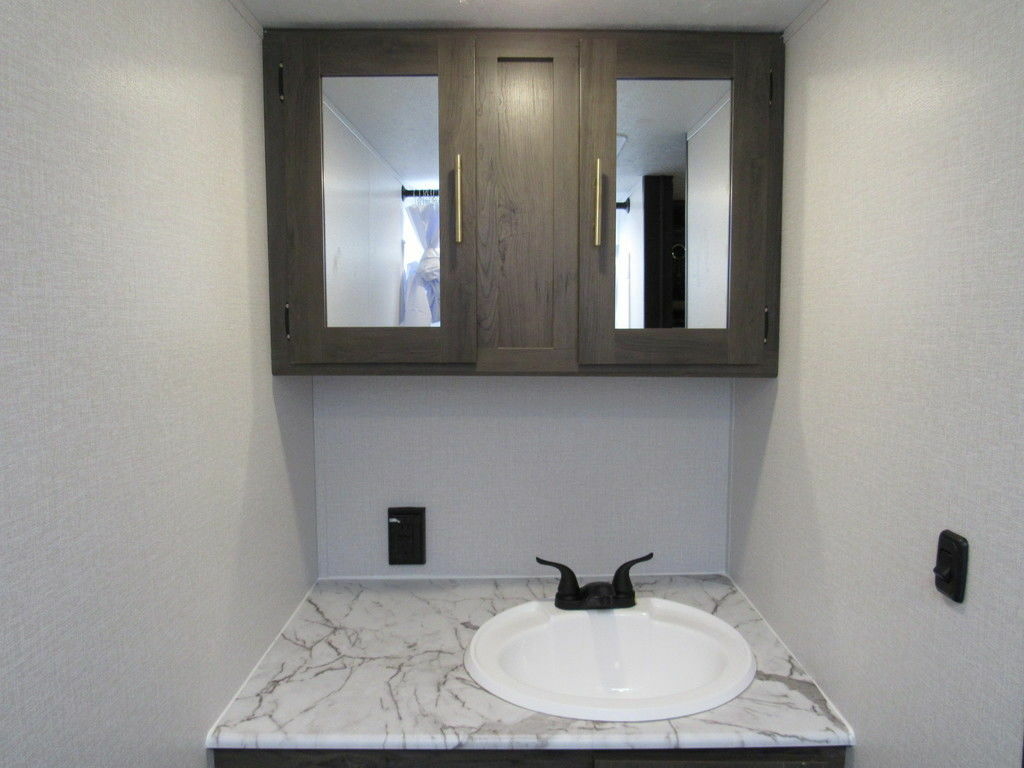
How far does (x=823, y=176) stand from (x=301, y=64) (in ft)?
3.54

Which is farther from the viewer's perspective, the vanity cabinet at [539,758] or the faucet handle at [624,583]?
the faucet handle at [624,583]

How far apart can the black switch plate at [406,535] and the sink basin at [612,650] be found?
338 mm

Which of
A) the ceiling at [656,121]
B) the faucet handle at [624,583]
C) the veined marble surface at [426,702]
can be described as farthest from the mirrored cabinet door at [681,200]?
the veined marble surface at [426,702]

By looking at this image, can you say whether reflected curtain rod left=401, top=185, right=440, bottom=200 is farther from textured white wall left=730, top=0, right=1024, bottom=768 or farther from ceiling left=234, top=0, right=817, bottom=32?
textured white wall left=730, top=0, right=1024, bottom=768

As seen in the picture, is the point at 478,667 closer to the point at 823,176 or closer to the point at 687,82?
the point at 823,176

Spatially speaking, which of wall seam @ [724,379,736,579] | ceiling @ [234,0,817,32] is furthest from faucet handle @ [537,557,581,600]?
ceiling @ [234,0,817,32]

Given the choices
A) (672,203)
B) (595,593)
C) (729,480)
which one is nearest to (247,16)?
(672,203)

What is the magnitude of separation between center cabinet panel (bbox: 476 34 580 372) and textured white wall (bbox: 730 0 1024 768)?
0.47 meters

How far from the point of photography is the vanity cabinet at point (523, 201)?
4.23 feet

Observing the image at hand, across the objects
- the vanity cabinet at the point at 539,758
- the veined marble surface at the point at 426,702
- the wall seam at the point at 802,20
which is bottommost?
the vanity cabinet at the point at 539,758

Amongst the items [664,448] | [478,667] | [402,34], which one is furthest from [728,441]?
[402,34]

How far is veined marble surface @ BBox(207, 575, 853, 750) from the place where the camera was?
40.6 inches

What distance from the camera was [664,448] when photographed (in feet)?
5.45

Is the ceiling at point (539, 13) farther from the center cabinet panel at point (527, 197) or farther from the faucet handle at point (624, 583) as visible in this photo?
the faucet handle at point (624, 583)
